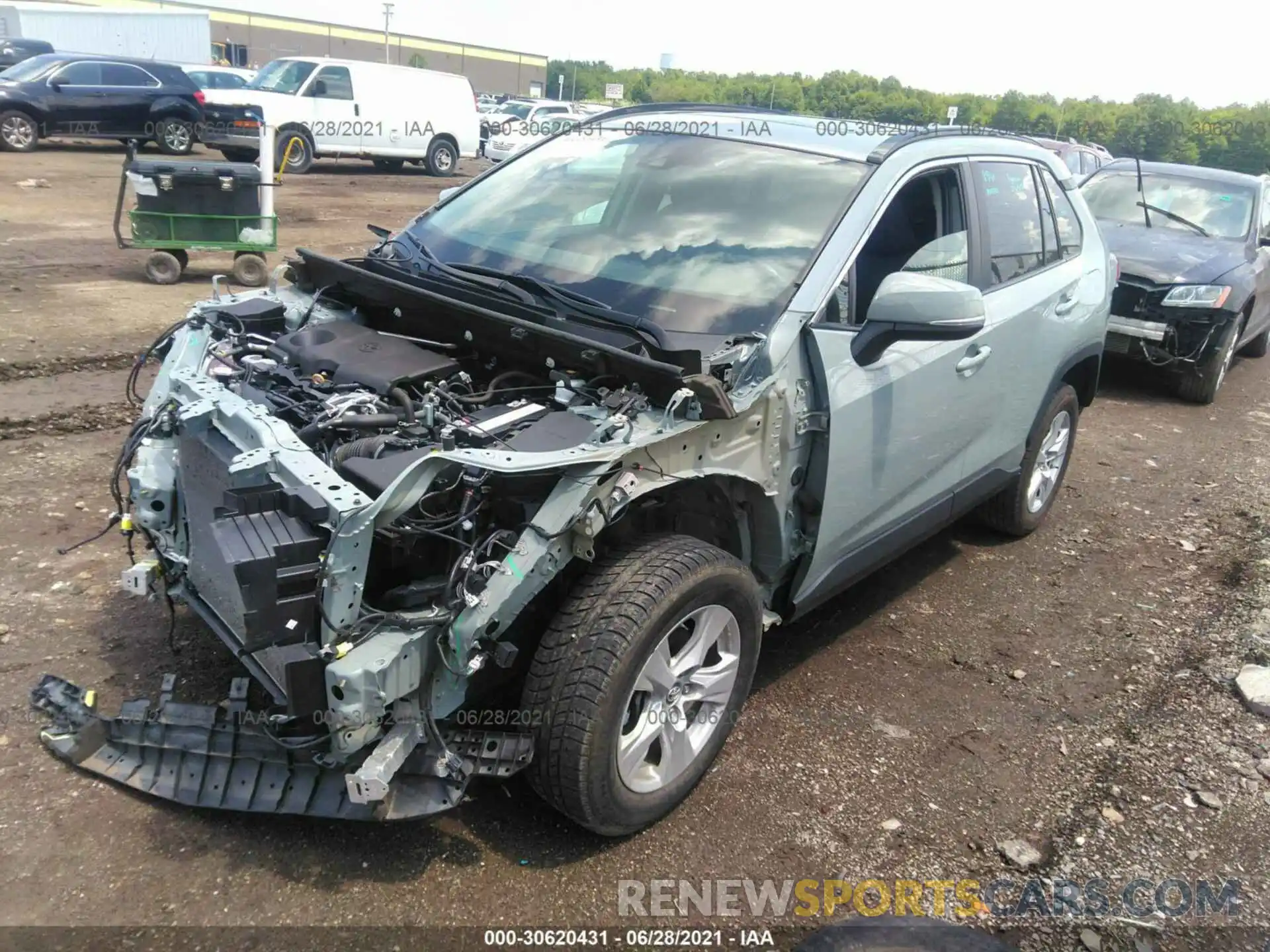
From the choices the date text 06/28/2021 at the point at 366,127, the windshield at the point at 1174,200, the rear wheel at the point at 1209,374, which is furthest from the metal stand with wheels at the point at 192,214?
the date text 06/28/2021 at the point at 366,127

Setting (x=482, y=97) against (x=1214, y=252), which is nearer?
(x=1214, y=252)

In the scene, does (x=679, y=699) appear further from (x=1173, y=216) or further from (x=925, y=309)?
(x=1173, y=216)

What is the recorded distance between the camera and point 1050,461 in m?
5.09

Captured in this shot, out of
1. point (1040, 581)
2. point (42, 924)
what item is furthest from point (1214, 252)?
point (42, 924)

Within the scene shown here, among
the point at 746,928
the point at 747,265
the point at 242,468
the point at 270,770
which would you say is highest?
the point at 747,265

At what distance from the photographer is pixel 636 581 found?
2.60 metres

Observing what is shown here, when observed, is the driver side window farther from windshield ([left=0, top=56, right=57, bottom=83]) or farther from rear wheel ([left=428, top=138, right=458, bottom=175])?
windshield ([left=0, top=56, right=57, bottom=83])

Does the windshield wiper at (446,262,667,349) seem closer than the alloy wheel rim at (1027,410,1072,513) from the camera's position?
Yes

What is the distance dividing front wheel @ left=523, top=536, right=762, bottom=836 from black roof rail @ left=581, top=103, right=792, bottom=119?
2.21 meters

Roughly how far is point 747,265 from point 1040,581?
8.34ft

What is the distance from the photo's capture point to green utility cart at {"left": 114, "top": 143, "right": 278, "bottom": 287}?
352 inches

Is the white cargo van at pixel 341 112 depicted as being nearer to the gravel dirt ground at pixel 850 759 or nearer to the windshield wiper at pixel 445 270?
the gravel dirt ground at pixel 850 759

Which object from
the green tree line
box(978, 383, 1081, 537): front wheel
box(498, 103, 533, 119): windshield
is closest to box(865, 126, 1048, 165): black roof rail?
box(978, 383, 1081, 537): front wheel

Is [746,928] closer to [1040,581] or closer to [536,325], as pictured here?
[536,325]
